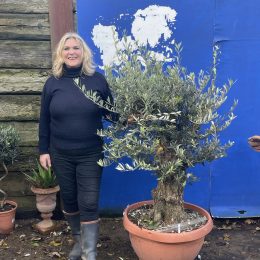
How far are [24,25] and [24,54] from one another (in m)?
0.29

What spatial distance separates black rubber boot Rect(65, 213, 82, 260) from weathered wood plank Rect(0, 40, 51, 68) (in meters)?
1.57

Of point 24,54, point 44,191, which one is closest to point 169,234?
point 44,191

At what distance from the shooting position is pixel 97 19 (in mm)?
4215

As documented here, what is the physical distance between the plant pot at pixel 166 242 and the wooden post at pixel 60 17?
1.96 m

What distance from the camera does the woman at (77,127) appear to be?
3422 millimetres

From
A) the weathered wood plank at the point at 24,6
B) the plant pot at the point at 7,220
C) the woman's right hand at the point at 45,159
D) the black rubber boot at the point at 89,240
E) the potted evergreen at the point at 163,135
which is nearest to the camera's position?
the potted evergreen at the point at 163,135

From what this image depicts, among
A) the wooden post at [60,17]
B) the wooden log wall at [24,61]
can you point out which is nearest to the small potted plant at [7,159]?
the wooden log wall at [24,61]

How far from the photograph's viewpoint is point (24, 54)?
4.34 metres

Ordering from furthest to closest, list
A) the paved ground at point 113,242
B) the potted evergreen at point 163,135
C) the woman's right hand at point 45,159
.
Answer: the paved ground at point 113,242
the woman's right hand at point 45,159
the potted evergreen at point 163,135

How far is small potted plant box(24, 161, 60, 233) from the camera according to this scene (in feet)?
13.8

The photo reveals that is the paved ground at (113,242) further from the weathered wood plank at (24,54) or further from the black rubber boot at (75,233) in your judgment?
the weathered wood plank at (24,54)

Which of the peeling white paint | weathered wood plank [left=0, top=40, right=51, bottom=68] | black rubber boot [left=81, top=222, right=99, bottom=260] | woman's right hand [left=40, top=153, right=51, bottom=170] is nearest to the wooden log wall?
weathered wood plank [left=0, top=40, right=51, bottom=68]

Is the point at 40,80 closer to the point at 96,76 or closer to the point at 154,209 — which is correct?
the point at 96,76

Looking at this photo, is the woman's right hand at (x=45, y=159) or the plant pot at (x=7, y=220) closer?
the woman's right hand at (x=45, y=159)
